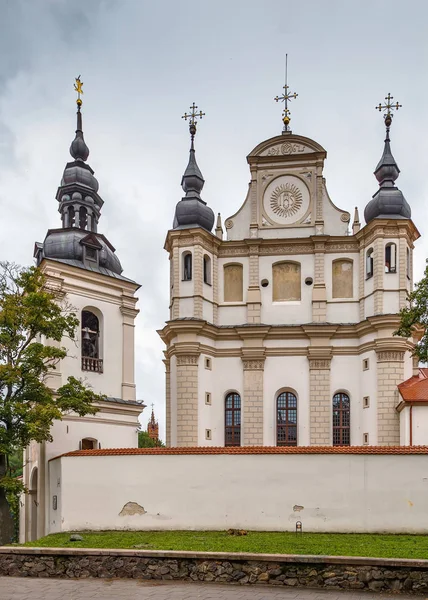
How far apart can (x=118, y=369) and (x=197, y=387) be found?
369cm

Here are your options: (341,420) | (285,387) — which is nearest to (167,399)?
(285,387)

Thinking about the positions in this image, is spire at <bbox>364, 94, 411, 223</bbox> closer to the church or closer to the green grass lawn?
the church

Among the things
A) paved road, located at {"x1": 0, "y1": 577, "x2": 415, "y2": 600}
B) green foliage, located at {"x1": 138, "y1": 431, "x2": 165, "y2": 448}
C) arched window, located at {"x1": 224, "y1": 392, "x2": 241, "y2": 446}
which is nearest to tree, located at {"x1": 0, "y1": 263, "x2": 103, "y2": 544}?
paved road, located at {"x1": 0, "y1": 577, "x2": 415, "y2": 600}

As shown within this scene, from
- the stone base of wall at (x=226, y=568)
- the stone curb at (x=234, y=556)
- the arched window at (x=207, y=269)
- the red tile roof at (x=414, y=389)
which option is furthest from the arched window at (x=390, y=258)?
the stone base of wall at (x=226, y=568)

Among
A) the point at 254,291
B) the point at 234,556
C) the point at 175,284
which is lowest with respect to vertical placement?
the point at 234,556

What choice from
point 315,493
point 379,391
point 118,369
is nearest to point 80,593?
point 315,493

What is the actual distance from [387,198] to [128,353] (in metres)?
14.0

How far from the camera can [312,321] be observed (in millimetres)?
34000

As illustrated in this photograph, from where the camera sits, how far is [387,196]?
3409 cm

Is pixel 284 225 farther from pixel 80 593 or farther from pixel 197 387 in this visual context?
pixel 80 593

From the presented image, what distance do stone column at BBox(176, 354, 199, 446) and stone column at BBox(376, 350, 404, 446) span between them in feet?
26.6

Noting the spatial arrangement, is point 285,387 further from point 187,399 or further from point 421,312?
point 421,312

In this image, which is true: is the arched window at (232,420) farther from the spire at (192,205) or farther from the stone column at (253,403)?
the spire at (192,205)

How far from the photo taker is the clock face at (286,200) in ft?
116
